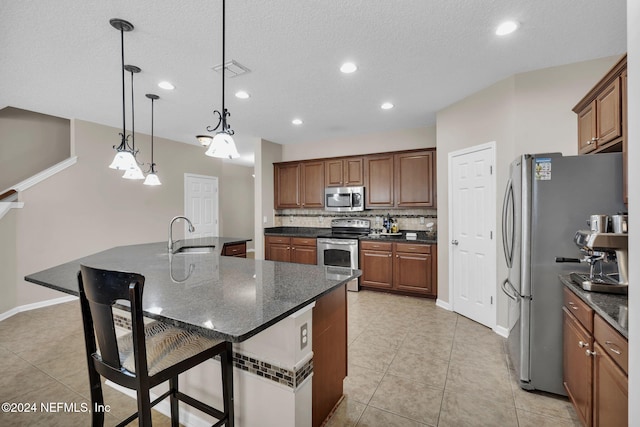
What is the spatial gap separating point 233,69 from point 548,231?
2897 millimetres

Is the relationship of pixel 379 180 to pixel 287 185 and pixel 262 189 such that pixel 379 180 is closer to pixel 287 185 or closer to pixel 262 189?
pixel 287 185

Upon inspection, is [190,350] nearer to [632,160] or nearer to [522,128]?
[632,160]

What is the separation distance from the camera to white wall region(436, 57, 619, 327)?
264cm

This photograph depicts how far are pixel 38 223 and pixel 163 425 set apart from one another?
12.3 feet

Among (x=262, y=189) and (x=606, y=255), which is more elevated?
(x=262, y=189)

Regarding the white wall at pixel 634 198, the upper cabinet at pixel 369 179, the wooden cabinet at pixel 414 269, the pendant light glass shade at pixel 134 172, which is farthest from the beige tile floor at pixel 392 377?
the upper cabinet at pixel 369 179

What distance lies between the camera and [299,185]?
18.3ft

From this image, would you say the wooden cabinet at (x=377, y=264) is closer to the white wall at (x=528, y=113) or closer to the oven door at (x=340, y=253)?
the oven door at (x=340, y=253)

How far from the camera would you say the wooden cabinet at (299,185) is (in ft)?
17.7

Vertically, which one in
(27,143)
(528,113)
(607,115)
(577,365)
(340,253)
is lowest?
(577,365)

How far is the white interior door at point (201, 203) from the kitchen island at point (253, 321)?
404cm

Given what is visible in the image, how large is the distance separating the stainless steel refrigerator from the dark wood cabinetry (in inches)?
4.9

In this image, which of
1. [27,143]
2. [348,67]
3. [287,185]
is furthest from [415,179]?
[27,143]

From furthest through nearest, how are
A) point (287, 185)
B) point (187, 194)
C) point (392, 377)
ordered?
point (187, 194) < point (287, 185) < point (392, 377)
